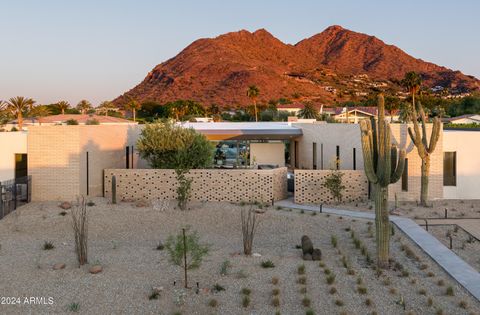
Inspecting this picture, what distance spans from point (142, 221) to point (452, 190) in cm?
1286

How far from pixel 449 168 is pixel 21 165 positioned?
17.8 m

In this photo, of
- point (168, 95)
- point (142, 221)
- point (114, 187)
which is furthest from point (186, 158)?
point (168, 95)

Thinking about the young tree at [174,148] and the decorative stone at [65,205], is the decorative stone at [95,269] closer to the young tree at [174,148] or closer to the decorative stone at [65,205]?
the decorative stone at [65,205]

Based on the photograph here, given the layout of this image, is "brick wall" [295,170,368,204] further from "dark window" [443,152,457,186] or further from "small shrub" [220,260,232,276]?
"small shrub" [220,260,232,276]

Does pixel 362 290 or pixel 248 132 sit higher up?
pixel 248 132

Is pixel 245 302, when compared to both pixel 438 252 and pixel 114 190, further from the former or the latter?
pixel 114 190

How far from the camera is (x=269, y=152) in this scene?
37656mm

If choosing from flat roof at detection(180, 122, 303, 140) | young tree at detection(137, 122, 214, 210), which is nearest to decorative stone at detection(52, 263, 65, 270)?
young tree at detection(137, 122, 214, 210)

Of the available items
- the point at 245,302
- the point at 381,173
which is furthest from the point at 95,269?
the point at 381,173

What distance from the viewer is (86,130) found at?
20953 mm

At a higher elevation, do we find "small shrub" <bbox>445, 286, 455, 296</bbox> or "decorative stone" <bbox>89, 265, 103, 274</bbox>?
"decorative stone" <bbox>89, 265, 103, 274</bbox>

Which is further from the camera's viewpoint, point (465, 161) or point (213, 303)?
point (465, 161)

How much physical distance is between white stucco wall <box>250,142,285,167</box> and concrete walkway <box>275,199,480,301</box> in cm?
1860

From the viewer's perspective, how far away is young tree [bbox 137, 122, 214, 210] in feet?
71.9
